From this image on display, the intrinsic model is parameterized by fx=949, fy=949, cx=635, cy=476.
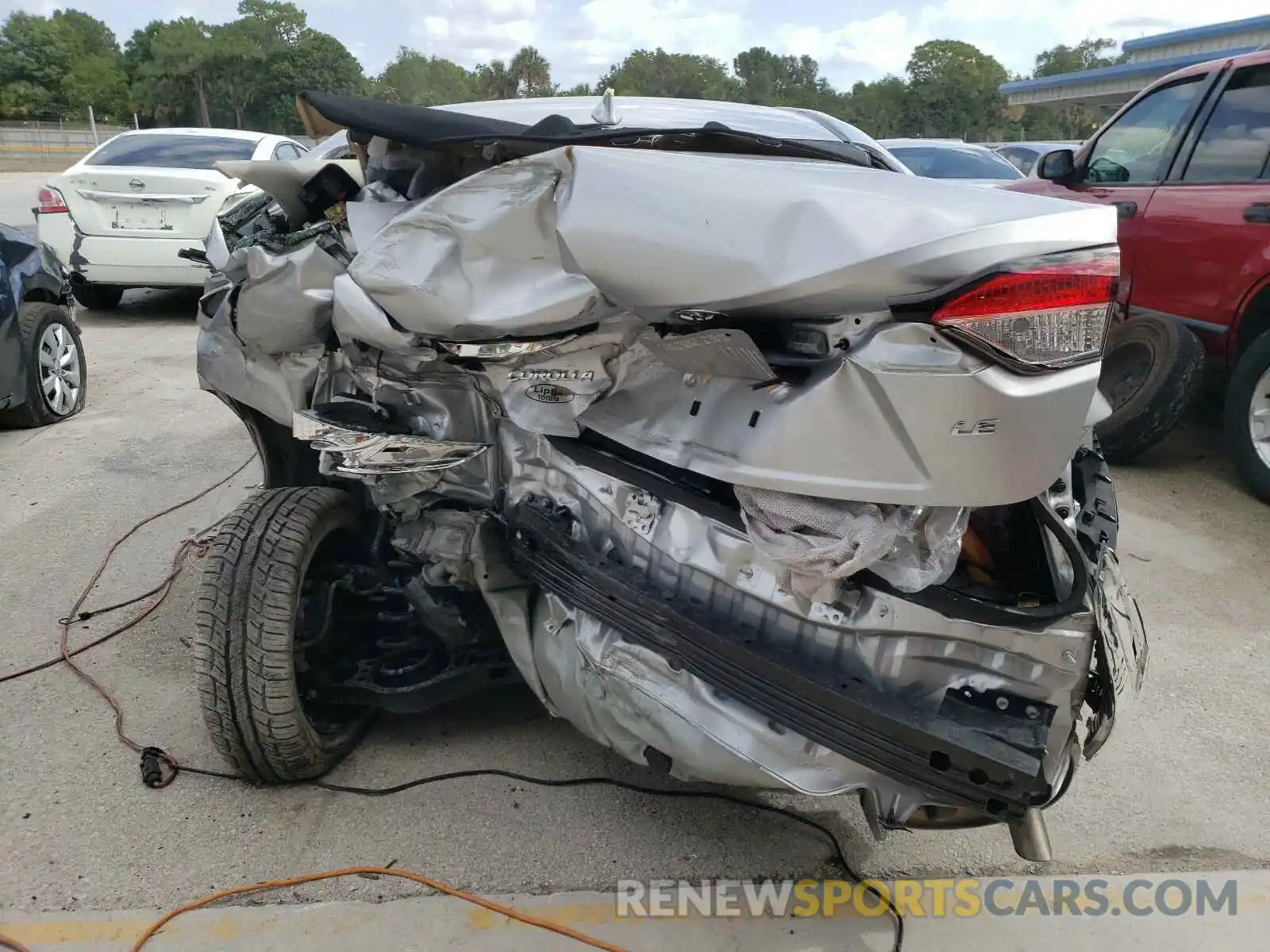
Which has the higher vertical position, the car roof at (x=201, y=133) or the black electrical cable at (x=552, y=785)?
the car roof at (x=201, y=133)

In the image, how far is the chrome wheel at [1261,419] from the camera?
4511 mm

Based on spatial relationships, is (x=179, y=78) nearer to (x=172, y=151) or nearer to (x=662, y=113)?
(x=172, y=151)

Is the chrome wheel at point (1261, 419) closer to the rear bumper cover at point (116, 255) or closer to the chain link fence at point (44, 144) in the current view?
the rear bumper cover at point (116, 255)

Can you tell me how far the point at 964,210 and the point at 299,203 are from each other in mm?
2178

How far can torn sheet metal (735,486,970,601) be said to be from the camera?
5.74ft

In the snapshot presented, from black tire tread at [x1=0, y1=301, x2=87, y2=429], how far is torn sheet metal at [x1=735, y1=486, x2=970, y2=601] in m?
5.08

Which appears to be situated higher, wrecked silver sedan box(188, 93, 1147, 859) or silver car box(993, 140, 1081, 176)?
silver car box(993, 140, 1081, 176)

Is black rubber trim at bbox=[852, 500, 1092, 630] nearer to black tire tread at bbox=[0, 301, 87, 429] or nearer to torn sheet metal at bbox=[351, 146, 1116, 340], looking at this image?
torn sheet metal at bbox=[351, 146, 1116, 340]

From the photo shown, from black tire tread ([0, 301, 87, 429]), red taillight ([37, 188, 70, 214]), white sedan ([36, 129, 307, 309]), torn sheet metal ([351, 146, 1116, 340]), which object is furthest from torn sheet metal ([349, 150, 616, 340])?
red taillight ([37, 188, 70, 214])

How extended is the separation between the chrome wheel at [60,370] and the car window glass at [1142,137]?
246 inches

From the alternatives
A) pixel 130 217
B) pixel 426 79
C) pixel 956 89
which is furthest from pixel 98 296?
pixel 426 79

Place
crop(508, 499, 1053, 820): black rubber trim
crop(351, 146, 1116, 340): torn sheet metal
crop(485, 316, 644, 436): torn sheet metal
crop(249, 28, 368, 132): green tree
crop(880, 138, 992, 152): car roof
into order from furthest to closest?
crop(249, 28, 368, 132): green tree
crop(880, 138, 992, 152): car roof
crop(485, 316, 644, 436): torn sheet metal
crop(508, 499, 1053, 820): black rubber trim
crop(351, 146, 1116, 340): torn sheet metal

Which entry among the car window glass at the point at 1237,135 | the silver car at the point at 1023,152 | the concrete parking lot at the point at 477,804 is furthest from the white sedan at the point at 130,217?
the silver car at the point at 1023,152

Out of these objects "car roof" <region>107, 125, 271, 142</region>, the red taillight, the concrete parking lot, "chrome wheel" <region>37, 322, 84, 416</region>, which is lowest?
the concrete parking lot
